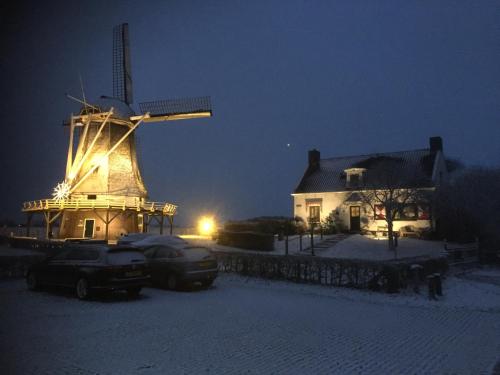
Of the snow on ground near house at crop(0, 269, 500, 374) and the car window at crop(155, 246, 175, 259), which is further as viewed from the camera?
the car window at crop(155, 246, 175, 259)

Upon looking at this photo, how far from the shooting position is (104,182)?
108 feet

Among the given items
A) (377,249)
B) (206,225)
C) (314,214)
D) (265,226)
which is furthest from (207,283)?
(206,225)

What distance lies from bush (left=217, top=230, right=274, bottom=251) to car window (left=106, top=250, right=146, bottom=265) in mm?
15544

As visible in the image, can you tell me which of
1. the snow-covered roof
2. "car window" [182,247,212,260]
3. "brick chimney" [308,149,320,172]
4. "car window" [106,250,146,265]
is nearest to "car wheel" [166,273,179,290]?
"car window" [182,247,212,260]

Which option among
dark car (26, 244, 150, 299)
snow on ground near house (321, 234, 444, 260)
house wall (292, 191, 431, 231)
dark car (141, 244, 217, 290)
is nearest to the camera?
dark car (26, 244, 150, 299)

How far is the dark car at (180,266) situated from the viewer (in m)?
13.8

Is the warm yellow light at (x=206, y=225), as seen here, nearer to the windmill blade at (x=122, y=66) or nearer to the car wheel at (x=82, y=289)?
the windmill blade at (x=122, y=66)

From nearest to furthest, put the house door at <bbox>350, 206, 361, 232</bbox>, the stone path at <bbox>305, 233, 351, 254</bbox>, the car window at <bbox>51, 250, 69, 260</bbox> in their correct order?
the car window at <bbox>51, 250, 69, 260</bbox>, the stone path at <bbox>305, 233, 351, 254</bbox>, the house door at <bbox>350, 206, 361, 232</bbox>

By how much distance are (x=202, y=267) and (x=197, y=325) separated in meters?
4.99

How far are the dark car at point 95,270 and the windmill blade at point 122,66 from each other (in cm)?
3105

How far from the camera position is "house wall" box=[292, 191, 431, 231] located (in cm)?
Answer: 3275

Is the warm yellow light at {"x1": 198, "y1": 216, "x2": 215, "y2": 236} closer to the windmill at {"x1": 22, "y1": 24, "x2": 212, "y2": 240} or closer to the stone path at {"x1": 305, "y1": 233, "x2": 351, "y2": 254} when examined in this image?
the windmill at {"x1": 22, "y1": 24, "x2": 212, "y2": 240}

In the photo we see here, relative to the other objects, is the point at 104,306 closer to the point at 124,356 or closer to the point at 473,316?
the point at 124,356

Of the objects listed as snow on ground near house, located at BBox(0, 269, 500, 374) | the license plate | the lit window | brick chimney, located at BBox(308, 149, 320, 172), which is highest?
brick chimney, located at BBox(308, 149, 320, 172)
